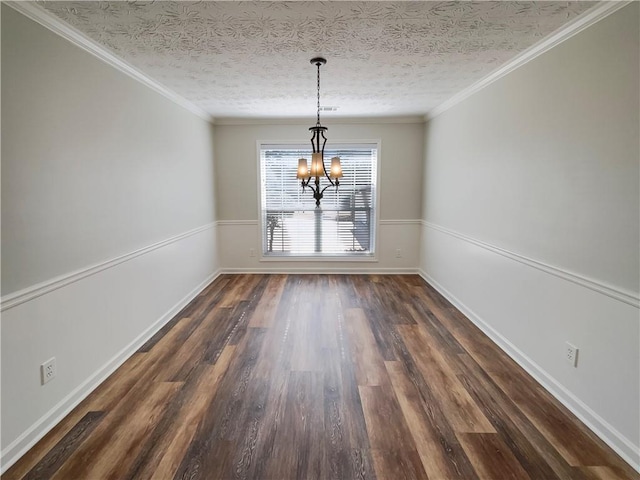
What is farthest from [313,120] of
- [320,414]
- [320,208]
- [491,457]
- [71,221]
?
[491,457]

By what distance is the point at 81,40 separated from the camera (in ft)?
7.31

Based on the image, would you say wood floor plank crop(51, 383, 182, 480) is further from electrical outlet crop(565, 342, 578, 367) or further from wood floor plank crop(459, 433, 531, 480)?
electrical outlet crop(565, 342, 578, 367)

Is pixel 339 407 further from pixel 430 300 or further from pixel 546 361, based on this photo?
pixel 430 300

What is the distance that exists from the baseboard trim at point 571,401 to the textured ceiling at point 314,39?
2351mm

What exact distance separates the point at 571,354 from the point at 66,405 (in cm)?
325

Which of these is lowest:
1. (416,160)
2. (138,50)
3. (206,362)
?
(206,362)

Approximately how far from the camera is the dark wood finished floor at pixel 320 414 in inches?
67.4

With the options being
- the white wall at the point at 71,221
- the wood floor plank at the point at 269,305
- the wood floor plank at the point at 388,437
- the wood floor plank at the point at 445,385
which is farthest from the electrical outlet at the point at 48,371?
the wood floor plank at the point at 445,385

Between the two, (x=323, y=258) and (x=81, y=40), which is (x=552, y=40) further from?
(x=323, y=258)

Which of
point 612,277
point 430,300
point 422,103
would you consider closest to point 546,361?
point 612,277

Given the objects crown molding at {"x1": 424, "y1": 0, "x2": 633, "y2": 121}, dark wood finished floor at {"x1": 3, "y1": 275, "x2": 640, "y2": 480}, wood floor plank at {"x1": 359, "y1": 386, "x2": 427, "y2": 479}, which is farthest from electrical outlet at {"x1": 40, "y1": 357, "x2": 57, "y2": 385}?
crown molding at {"x1": 424, "y1": 0, "x2": 633, "y2": 121}

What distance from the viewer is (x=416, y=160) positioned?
17.2ft

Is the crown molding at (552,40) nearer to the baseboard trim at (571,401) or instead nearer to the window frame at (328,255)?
the window frame at (328,255)

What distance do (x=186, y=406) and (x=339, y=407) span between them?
3.28ft
